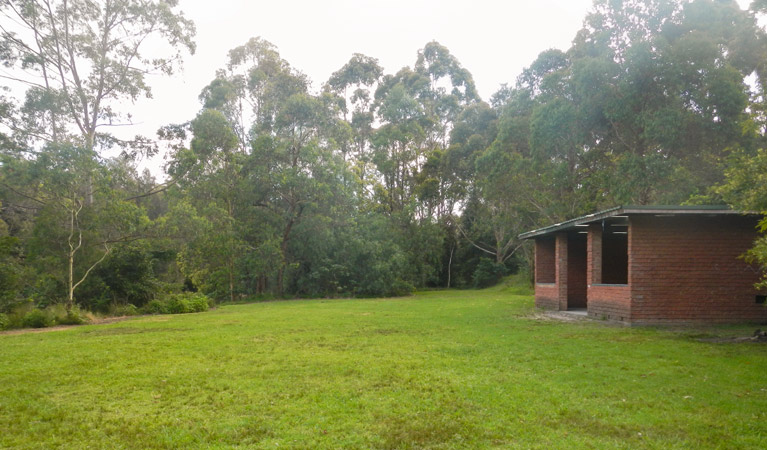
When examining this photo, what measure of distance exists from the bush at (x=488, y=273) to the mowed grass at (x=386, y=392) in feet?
92.6

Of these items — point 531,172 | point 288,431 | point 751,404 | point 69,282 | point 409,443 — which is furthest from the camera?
point 531,172

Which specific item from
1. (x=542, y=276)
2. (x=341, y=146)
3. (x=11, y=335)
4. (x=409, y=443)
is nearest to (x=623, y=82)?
(x=542, y=276)

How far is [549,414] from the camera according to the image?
519 cm

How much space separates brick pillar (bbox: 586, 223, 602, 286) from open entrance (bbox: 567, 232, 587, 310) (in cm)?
472

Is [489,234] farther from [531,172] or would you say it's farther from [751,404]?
[751,404]

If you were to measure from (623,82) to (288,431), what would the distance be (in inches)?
876

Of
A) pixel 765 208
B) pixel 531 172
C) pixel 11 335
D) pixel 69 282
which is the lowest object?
pixel 11 335

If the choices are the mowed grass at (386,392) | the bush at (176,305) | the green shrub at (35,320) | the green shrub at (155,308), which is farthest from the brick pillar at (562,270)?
the green shrub at (35,320)

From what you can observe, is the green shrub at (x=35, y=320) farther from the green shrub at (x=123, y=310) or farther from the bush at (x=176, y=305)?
the bush at (x=176, y=305)

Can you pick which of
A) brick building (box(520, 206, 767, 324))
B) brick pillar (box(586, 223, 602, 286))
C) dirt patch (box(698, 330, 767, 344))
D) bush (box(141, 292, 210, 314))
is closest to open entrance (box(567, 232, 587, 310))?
brick pillar (box(586, 223, 602, 286))

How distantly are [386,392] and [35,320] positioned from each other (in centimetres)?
1289

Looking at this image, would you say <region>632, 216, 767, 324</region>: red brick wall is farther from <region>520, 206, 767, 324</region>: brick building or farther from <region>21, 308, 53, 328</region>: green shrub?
<region>21, 308, 53, 328</region>: green shrub

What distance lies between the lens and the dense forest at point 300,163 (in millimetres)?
16844

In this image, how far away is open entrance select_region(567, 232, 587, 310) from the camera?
65.1ft
